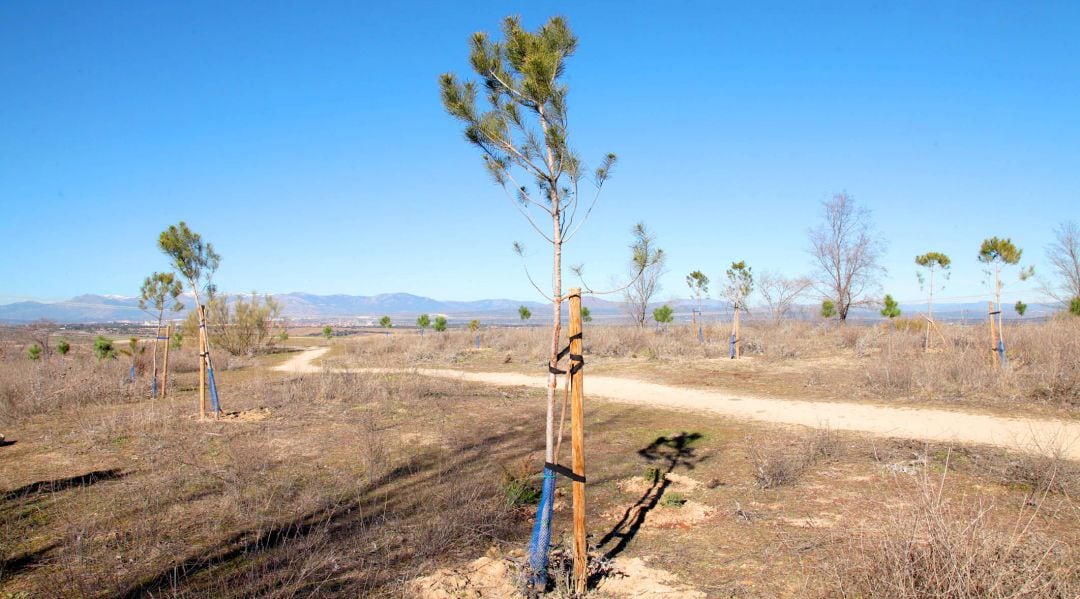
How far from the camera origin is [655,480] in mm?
6207

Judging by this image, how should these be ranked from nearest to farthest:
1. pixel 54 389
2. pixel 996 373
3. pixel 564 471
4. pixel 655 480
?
pixel 564 471 → pixel 655 480 → pixel 996 373 → pixel 54 389

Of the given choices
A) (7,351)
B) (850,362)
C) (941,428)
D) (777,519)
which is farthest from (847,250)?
(7,351)

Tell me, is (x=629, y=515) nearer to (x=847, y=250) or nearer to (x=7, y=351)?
(x=7, y=351)

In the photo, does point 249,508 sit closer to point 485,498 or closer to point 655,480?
point 485,498

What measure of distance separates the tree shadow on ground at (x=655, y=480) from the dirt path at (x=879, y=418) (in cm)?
204

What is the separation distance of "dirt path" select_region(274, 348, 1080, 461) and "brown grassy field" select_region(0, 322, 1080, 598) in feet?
2.32

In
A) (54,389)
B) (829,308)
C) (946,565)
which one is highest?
(829,308)

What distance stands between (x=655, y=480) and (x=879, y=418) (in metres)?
5.08

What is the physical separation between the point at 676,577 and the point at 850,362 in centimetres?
1524

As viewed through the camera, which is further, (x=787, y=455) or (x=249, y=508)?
(x=787, y=455)

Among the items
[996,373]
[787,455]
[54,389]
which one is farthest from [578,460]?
[54,389]

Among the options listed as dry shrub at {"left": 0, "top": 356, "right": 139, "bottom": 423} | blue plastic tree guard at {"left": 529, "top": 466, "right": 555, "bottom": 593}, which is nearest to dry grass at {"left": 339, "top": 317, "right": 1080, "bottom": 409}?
dry shrub at {"left": 0, "top": 356, "right": 139, "bottom": 423}

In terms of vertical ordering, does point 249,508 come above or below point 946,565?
below

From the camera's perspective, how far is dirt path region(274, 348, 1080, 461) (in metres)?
7.45
